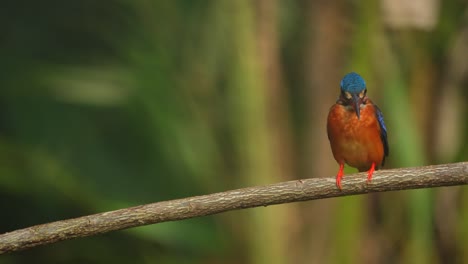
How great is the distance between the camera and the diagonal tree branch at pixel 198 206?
289cm

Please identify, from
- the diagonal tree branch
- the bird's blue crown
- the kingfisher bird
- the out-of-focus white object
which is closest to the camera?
the diagonal tree branch

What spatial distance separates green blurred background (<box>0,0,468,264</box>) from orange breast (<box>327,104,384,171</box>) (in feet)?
0.76

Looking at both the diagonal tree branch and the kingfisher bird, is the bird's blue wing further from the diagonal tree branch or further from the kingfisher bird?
the diagonal tree branch

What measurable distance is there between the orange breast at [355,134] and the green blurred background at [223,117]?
0.23 meters

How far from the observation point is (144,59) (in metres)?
5.75

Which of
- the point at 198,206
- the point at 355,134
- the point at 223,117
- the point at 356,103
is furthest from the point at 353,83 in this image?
the point at 223,117

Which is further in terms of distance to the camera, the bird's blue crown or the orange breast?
the orange breast

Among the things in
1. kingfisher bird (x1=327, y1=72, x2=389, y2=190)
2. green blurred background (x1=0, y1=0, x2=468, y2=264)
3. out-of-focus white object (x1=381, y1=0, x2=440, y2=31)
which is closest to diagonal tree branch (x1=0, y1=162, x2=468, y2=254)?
kingfisher bird (x1=327, y1=72, x2=389, y2=190)

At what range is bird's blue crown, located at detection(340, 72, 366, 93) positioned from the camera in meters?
3.90

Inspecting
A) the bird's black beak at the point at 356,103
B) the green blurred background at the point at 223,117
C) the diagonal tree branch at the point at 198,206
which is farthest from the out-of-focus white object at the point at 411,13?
the diagonal tree branch at the point at 198,206

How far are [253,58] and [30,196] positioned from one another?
2.45 meters

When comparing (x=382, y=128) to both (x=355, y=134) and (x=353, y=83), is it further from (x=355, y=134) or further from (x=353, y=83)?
(x=353, y=83)

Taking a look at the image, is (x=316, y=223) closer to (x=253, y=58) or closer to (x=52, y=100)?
(x=253, y=58)

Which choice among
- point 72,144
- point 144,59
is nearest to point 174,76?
point 144,59
